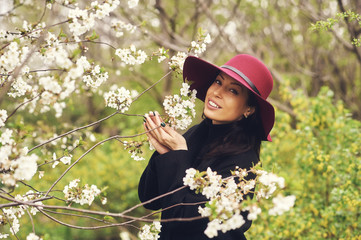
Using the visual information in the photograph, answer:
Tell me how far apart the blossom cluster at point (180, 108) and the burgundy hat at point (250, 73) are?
0.32ft

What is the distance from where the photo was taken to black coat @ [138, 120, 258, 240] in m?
2.16

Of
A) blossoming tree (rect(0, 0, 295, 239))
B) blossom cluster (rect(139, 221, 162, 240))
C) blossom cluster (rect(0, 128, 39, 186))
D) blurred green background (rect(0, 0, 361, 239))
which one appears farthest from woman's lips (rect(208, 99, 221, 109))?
blossom cluster (rect(0, 128, 39, 186))

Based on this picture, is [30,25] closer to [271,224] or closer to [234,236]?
[234,236]

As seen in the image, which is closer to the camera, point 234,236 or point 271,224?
point 234,236

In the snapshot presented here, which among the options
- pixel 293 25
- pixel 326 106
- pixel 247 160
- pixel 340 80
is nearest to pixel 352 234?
pixel 326 106

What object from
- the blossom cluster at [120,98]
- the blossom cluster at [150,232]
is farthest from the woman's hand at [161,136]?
the blossom cluster at [150,232]

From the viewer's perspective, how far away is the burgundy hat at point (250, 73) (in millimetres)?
2426

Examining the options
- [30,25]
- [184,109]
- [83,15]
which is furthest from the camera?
[184,109]

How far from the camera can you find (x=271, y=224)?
3.79 m

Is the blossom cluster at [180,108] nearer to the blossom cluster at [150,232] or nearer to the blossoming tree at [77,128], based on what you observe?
the blossoming tree at [77,128]

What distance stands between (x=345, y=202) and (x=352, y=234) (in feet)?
1.33

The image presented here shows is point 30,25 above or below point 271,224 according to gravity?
above

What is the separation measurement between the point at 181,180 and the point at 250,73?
0.83m

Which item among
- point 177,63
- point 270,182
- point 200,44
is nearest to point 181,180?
point 270,182
